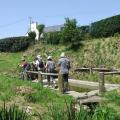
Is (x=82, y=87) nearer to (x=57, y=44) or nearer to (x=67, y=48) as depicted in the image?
(x=67, y=48)

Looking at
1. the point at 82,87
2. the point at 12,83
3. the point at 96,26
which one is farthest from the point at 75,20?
the point at 12,83

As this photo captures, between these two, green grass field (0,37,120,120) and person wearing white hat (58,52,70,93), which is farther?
person wearing white hat (58,52,70,93)

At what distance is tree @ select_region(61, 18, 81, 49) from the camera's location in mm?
40234

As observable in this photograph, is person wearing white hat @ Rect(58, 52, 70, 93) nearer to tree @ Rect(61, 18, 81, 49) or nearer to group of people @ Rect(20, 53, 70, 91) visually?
group of people @ Rect(20, 53, 70, 91)

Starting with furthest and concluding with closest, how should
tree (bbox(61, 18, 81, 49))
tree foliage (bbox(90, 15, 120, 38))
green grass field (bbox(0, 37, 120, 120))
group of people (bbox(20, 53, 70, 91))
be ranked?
1. tree (bbox(61, 18, 81, 49))
2. tree foliage (bbox(90, 15, 120, 38))
3. group of people (bbox(20, 53, 70, 91))
4. green grass field (bbox(0, 37, 120, 120))

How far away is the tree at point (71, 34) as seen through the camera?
40.2 metres

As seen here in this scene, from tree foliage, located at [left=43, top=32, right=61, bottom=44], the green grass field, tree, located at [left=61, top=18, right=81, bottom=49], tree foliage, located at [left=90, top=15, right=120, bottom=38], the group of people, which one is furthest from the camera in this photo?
tree foliage, located at [left=43, top=32, right=61, bottom=44]

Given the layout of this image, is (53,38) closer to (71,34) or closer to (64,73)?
(71,34)

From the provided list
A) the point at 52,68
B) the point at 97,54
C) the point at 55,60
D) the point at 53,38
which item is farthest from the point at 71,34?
the point at 52,68

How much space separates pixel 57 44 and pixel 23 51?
6998 millimetres

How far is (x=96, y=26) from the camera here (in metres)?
40.6

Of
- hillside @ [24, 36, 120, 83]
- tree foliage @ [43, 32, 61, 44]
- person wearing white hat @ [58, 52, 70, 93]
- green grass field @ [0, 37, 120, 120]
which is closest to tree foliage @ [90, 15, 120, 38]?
hillside @ [24, 36, 120, 83]

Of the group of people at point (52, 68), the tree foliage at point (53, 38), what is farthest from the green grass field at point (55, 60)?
the group of people at point (52, 68)

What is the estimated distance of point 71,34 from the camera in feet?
133
